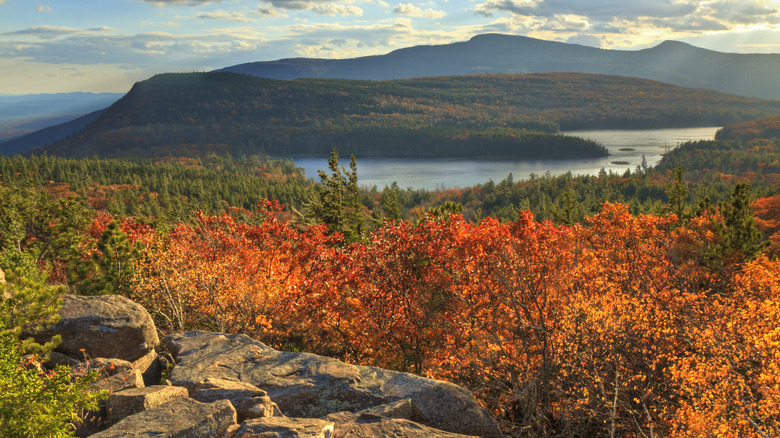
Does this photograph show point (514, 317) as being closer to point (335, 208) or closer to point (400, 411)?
point (400, 411)

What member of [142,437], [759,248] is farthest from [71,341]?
[759,248]

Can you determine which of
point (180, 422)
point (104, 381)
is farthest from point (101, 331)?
point (180, 422)

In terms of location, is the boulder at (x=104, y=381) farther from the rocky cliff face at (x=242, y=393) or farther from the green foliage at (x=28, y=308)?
the green foliage at (x=28, y=308)

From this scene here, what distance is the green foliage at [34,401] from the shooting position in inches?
440

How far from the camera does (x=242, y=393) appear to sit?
1428 centimetres

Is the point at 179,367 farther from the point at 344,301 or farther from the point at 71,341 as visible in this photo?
the point at 344,301

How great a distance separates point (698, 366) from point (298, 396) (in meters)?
14.8

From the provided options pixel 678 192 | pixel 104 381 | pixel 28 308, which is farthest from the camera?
pixel 678 192

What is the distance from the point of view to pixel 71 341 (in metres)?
19.9

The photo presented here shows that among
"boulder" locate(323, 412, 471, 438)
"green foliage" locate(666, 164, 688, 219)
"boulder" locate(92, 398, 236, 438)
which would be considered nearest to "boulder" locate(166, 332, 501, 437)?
"boulder" locate(323, 412, 471, 438)

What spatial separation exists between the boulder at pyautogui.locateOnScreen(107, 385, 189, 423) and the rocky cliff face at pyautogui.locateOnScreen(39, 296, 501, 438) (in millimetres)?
30

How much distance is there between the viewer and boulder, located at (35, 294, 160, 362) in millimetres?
19844

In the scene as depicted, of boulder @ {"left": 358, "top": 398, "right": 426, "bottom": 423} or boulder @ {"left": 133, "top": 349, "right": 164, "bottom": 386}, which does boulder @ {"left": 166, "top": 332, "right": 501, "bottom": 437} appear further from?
boulder @ {"left": 133, "top": 349, "right": 164, "bottom": 386}

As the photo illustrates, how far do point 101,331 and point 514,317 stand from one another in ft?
58.3
